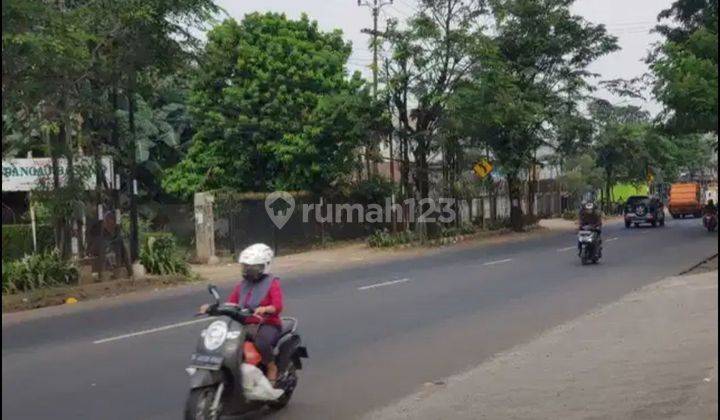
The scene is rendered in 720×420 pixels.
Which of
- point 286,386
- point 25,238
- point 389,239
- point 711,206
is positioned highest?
point 25,238

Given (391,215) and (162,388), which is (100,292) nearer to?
(162,388)

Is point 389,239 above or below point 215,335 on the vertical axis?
below

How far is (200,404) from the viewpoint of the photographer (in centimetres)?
694

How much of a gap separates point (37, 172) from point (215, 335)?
1312 centimetres

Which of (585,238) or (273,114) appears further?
(273,114)

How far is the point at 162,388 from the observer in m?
9.18

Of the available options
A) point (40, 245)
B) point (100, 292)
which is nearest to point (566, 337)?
point (100, 292)

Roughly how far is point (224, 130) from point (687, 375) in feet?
84.4

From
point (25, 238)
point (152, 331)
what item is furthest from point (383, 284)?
point (25, 238)

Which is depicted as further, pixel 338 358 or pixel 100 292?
pixel 100 292

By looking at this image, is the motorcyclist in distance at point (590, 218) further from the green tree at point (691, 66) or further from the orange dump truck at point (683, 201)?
the orange dump truck at point (683, 201)

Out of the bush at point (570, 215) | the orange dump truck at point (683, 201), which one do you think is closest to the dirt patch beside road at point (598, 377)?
the bush at point (570, 215)

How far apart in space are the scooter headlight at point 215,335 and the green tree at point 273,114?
24.4 m

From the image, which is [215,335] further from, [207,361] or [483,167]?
[483,167]
